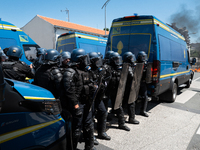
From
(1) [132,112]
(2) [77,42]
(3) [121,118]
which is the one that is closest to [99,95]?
(3) [121,118]

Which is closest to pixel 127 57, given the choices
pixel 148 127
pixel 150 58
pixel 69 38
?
pixel 150 58

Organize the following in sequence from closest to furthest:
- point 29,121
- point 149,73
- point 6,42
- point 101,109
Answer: point 29,121 → point 101,109 → point 149,73 → point 6,42

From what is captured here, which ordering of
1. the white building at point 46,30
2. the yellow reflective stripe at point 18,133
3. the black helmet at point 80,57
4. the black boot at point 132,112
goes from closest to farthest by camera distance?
the yellow reflective stripe at point 18,133 → the black helmet at point 80,57 → the black boot at point 132,112 → the white building at point 46,30

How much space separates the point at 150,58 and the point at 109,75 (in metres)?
1.69

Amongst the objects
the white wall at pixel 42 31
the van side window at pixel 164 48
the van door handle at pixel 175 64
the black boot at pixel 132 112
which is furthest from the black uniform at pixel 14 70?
the white wall at pixel 42 31

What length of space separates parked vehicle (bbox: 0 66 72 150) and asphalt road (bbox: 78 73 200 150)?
1.72m

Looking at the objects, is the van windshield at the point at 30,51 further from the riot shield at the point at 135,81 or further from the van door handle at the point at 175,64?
the van door handle at the point at 175,64

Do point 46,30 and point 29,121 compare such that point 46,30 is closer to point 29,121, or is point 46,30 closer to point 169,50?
point 169,50

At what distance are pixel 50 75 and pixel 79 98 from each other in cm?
66

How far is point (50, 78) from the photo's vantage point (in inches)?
115

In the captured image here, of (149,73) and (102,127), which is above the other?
(149,73)

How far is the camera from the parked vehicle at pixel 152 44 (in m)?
4.75

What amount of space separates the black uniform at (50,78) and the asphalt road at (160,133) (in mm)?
1308

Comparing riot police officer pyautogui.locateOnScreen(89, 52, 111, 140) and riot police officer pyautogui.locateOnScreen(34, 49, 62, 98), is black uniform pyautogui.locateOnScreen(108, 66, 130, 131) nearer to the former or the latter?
riot police officer pyautogui.locateOnScreen(89, 52, 111, 140)
